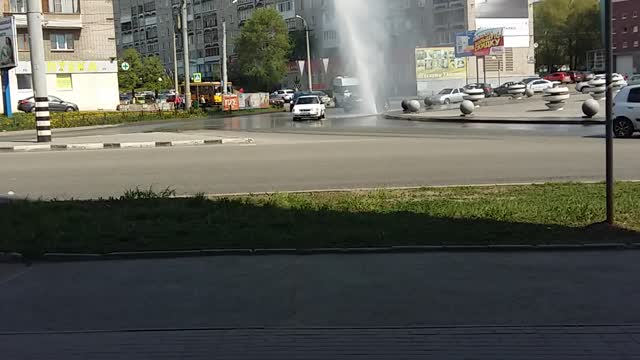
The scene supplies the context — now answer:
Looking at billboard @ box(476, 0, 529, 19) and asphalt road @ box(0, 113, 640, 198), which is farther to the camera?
billboard @ box(476, 0, 529, 19)

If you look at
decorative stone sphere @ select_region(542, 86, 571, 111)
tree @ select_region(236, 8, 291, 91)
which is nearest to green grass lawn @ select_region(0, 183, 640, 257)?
decorative stone sphere @ select_region(542, 86, 571, 111)

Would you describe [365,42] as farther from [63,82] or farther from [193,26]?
[193,26]

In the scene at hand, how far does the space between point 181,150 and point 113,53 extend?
148ft

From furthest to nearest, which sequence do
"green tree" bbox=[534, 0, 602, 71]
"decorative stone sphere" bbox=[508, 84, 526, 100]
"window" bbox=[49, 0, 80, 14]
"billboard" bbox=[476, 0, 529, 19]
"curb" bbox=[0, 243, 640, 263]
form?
"green tree" bbox=[534, 0, 602, 71] < "billboard" bbox=[476, 0, 529, 19] < "decorative stone sphere" bbox=[508, 84, 526, 100] < "window" bbox=[49, 0, 80, 14] < "curb" bbox=[0, 243, 640, 263]

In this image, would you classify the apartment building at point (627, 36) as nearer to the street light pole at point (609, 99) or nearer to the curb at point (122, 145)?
the curb at point (122, 145)

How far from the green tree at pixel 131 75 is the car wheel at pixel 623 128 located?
77.9 metres

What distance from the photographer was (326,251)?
25.5 ft

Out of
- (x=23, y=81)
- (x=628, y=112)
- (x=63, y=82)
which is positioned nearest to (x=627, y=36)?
(x=63, y=82)

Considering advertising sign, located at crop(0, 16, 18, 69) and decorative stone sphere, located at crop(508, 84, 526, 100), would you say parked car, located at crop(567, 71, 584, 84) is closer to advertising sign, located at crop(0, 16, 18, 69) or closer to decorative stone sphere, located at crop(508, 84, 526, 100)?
decorative stone sphere, located at crop(508, 84, 526, 100)

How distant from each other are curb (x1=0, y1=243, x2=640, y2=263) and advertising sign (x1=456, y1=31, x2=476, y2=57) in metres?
76.9

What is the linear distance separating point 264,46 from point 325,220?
91.8 metres

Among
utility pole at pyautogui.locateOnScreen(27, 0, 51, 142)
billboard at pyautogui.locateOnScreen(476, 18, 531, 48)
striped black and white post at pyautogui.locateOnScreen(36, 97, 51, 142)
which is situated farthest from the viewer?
billboard at pyautogui.locateOnScreen(476, 18, 531, 48)

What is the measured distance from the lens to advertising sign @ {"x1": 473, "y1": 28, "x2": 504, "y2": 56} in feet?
256

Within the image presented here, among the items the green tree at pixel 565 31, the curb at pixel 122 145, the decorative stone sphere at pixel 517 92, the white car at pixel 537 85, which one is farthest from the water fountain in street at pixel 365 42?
the green tree at pixel 565 31
